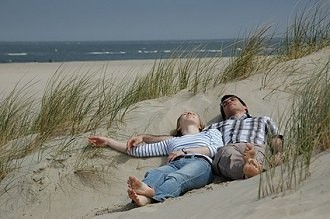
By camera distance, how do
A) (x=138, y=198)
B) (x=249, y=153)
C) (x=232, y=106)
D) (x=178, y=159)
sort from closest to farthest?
(x=138, y=198) < (x=249, y=153) < (x=178, y=159) < (x=232, y=106)

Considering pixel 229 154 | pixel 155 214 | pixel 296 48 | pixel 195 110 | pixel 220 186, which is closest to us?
pixel 155 214

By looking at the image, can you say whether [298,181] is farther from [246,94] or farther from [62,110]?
[62,110]

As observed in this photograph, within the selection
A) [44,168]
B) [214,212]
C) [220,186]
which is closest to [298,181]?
[214,212]

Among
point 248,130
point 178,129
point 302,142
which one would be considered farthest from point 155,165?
point 302,142

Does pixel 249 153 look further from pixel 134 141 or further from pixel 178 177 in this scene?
pixel 134 141

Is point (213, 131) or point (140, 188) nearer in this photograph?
point (140, 188)

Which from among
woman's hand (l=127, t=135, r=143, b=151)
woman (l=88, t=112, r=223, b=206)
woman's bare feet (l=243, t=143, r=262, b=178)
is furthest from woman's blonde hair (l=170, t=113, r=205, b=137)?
woman's bare feet (l=243, t=143, r=262, b=178)

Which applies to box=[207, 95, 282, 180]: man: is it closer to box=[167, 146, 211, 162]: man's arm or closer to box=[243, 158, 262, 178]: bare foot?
box=[243, 158, 262, 178]: bare foot

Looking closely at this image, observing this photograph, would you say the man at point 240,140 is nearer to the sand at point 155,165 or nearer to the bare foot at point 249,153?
the bare foot at point 249,153

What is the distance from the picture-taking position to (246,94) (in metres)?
6.27

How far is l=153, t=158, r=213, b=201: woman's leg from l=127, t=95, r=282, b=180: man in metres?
0.14

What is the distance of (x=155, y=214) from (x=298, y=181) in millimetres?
1029

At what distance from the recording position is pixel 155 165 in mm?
5410

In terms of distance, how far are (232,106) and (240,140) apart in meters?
0.50
